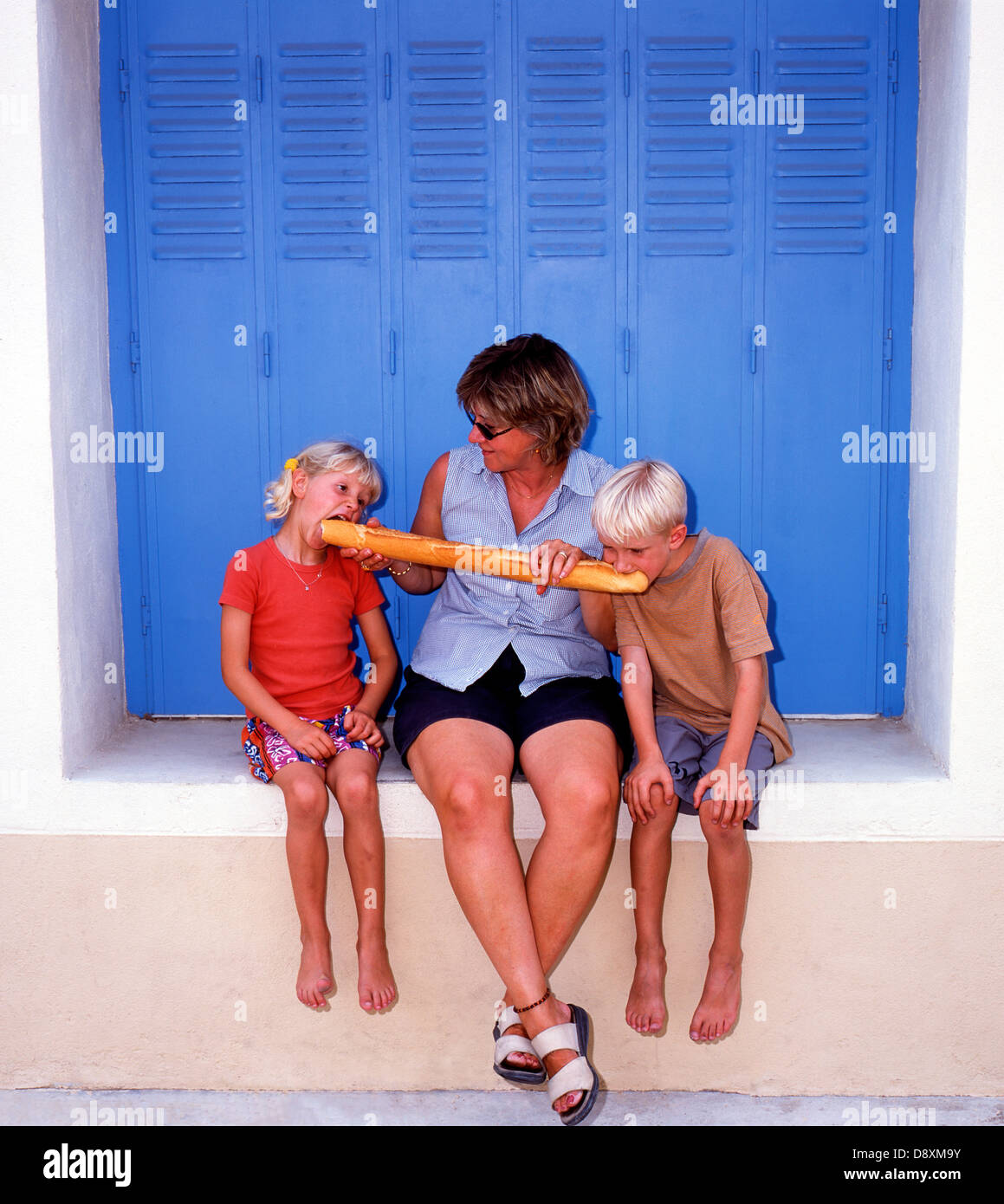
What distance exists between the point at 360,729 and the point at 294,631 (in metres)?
0.29

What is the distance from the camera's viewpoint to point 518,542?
2.61m

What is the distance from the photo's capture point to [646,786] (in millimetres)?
2275

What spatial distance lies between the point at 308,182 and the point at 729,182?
110cm

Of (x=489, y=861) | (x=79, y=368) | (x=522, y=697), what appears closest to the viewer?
(x=489, y=861)

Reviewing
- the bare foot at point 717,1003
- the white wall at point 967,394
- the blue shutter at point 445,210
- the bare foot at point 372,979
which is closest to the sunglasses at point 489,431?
the blue shutter at point 445,210

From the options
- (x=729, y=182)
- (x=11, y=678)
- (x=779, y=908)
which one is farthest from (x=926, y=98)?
(x=11, y=678)

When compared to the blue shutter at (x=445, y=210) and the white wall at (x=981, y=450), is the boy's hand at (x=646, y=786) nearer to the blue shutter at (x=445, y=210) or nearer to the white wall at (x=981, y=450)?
the white wall at (x=981, y=450)

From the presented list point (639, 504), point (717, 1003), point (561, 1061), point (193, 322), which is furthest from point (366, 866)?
Answer: point (193, 322)

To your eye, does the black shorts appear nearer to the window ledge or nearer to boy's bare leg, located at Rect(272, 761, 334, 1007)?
the window ledge

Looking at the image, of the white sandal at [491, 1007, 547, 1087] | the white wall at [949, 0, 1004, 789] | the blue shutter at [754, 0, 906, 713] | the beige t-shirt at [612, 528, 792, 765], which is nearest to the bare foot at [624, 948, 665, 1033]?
the white sandal at [491, 1007, 547, 1087]

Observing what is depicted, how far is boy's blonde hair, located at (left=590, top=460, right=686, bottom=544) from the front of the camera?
2279 mm

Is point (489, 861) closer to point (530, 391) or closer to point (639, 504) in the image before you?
point (639, 504)

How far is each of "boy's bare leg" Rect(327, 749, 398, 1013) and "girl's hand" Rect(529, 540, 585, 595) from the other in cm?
58
